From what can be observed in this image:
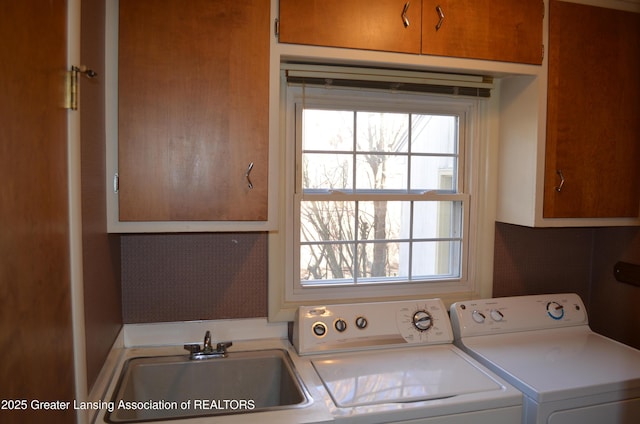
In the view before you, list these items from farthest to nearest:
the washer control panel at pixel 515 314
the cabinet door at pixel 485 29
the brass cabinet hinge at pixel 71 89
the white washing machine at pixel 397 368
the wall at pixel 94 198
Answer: the washer control panel at pixel 515 314 → the cabinet door at pixel 485 29 → the white washing machine at pixel 397 368 → the wall at pixel 94 198 → the brass cabinet hinge at pixel 71 89

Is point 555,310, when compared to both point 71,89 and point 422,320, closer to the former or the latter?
point 422,320

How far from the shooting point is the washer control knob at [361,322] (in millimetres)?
1748

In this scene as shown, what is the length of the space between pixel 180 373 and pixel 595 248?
6.85ft

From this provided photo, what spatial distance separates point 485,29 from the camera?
5.45 ft

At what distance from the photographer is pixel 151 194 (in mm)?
1406

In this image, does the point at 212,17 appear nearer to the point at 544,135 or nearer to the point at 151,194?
the point at 151,194

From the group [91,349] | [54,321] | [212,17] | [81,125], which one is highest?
[212,17]

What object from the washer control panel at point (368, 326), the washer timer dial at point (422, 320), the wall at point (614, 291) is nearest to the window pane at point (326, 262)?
the washer control panel at point (368, 326)

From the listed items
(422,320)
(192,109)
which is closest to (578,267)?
(422,320)

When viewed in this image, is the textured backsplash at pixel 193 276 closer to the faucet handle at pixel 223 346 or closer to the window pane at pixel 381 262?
the faucet handle at pixel 223 346

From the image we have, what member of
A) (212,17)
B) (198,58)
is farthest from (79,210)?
(212,17)

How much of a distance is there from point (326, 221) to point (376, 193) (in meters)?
0.27

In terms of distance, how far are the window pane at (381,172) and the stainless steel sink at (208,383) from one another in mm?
829

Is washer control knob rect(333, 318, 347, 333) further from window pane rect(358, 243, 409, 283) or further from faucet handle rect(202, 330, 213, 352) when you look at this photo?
faucet handle rect(202, 330, 213, 352)
